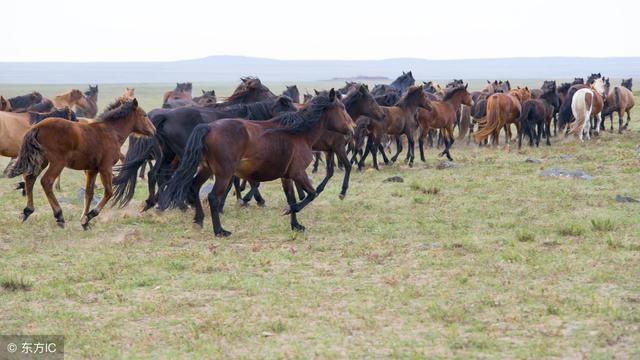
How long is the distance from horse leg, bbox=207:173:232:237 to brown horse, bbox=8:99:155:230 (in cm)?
138

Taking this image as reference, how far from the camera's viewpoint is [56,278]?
8.12 m

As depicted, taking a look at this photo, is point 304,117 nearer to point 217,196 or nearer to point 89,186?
point 217,196

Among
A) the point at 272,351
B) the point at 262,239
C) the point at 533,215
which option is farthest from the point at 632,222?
the point at 272,351

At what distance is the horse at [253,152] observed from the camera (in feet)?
32.2

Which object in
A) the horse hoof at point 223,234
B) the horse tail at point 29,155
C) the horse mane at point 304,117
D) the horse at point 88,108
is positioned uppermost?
the horse mane at point 304,117

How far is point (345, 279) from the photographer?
8.02m

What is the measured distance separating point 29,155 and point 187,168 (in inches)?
73.3

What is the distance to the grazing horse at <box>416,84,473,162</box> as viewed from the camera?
62.5 ft

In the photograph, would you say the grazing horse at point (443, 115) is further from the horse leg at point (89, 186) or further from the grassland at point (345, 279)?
the horse leg at point (89, 186)

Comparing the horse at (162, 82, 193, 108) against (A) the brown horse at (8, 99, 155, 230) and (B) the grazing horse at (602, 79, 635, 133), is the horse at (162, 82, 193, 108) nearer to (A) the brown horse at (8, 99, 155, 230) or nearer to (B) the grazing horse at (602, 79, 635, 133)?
(A) the brown horse at (8, 99, 155, 230)

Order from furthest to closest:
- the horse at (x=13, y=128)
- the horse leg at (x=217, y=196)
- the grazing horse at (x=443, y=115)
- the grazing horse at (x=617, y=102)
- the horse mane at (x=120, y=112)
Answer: the grazing horse at (x=617, y=102) < the grazing horse at (x=443, y=115) < the horse at (x=13, y=128) < the horse mane at (x=120, y=112) < the horse leg at (x=217, y=196)

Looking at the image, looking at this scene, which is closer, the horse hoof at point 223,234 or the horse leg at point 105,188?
the horse hoof at point 223,234

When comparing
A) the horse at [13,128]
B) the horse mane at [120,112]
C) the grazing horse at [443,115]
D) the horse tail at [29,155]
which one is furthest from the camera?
the grazing horse at [443,115]

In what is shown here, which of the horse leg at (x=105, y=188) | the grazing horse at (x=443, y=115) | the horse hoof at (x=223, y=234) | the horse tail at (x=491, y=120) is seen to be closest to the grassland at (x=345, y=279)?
the horse hoof at (x=223, y=234)
